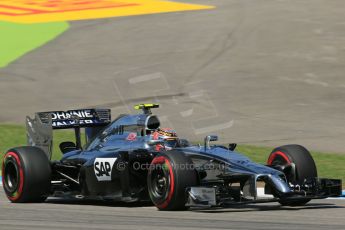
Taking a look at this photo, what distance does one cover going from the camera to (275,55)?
29344 mm

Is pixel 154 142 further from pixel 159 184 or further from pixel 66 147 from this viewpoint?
pixel 66 147

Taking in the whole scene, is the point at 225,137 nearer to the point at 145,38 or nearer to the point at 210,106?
the point at 210,106

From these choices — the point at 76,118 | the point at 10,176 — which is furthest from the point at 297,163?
the point at 10,176

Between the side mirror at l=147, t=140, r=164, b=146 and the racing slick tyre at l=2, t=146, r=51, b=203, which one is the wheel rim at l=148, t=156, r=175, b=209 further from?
the racing slick tyre at l=2, t=146, r=51, b=203

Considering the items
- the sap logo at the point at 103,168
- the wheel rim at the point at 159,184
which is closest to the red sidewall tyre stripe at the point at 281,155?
the wheel rim at the point at 159,184

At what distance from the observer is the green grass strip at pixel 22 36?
31.0 meters

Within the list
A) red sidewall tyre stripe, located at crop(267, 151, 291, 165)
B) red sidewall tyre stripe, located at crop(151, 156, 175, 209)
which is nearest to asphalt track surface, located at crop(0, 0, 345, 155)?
red sidewall tyre stripe, located at crop(267, 151, 291, 165)

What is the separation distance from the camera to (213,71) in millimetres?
27984

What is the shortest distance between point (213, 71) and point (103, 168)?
14811 millimetres

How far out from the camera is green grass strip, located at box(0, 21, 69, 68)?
3102 cm

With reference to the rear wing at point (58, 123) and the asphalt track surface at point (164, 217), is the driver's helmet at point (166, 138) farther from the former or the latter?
the rear wing at point (58, 123)

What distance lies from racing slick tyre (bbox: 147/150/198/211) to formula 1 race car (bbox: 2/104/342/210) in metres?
0.01

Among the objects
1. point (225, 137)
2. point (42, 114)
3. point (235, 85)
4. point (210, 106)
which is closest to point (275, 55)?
point (235, 85)

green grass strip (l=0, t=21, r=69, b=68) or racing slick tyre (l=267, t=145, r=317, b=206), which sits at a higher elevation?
green grass strip (l=0, t=21, r=69, b=68)
